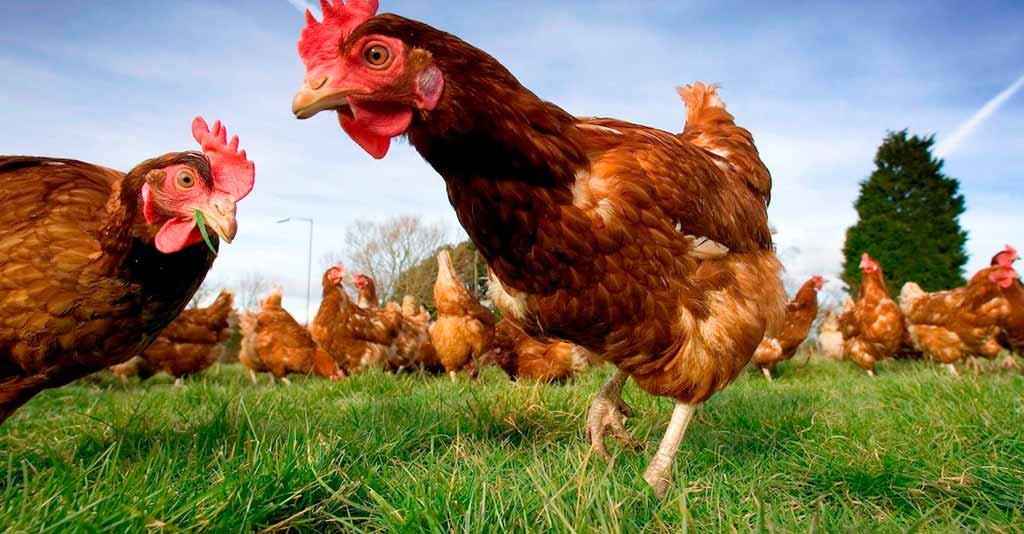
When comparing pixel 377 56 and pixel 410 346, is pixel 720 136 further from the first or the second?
pixel 410 346

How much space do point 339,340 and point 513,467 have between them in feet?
20.1

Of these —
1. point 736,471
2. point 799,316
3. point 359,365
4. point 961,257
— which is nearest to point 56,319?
point 736,471

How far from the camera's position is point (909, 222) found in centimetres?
1772

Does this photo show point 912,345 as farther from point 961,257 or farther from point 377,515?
point 961,257

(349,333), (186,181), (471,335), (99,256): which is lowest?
(349,333)

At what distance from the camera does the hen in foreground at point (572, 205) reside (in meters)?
1.67

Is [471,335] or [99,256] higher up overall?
[99,256]

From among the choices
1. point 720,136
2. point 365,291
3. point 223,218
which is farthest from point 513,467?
point 365,291

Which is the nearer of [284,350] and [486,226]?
[486,226]

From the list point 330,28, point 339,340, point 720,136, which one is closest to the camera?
point 330,28

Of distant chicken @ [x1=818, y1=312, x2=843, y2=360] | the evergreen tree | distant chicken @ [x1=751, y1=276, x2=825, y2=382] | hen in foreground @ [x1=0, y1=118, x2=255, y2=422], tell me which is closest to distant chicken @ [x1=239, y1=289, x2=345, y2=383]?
distant chicken @ [x1=751, y1=276, x2=825, y2=382]

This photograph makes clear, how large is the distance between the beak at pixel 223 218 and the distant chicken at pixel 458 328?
5.37 meters

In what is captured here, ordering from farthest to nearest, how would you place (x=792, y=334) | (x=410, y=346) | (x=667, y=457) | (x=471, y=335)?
1. (x=410, y=346)
2. (x=792, y=334)
3. (x=471, y=335)
4. (x=667, y=457)

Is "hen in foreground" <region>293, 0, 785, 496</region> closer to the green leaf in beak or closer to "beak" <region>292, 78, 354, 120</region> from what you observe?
"beak" <region>292, 78, 354, 120</region>
